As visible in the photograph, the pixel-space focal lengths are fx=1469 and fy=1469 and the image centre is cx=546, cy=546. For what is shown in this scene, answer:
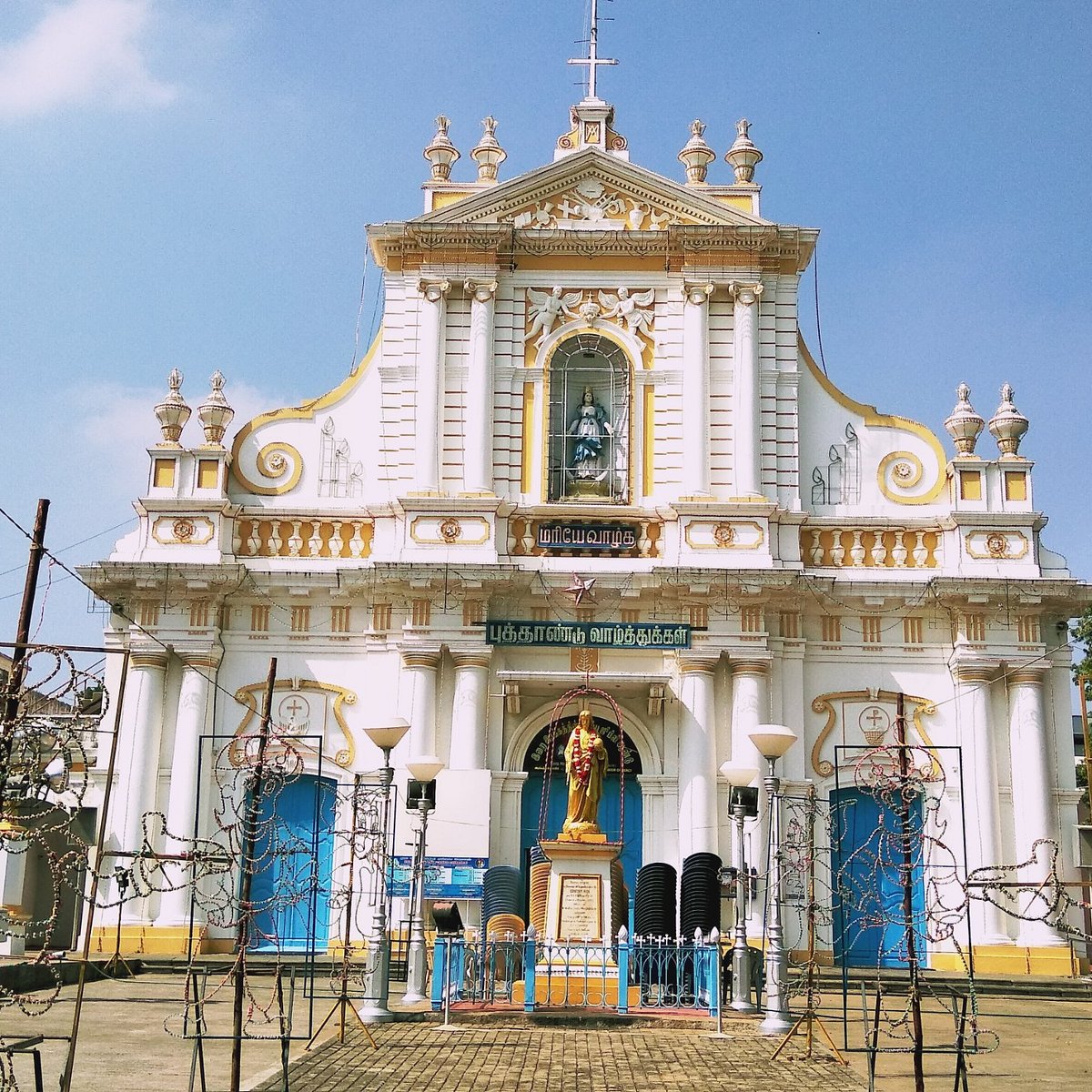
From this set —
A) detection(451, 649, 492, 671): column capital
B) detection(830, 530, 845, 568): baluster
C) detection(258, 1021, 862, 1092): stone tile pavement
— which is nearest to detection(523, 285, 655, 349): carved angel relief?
detection(830, 530, 845, 568): baluster

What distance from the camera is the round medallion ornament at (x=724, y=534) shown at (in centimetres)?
2494

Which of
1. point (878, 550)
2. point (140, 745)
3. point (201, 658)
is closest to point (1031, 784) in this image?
point (878, 550)

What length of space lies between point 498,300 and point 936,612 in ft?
31.2

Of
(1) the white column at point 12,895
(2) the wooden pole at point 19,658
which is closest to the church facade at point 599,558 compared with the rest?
(1) the white column at point 12,895

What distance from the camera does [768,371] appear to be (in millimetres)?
26312

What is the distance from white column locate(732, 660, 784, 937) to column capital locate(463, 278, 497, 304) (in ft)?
25.7

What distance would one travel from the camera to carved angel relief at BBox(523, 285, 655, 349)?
1046 inches

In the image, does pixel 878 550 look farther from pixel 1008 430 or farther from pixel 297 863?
pixel 297 863

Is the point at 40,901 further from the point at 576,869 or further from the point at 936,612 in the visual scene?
the point at 936,612

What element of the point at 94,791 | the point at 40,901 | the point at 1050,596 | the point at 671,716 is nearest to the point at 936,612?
the point at 1050,596

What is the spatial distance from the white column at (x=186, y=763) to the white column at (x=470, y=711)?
4210mm

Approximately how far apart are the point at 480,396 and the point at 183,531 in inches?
223

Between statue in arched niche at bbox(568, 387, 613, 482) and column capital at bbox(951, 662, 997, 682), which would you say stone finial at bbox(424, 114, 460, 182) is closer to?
statue in arched niche at bbox(568, 387, 613, 482)

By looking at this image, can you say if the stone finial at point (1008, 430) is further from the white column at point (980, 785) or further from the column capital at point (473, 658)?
the column capital at point (473, 658)
